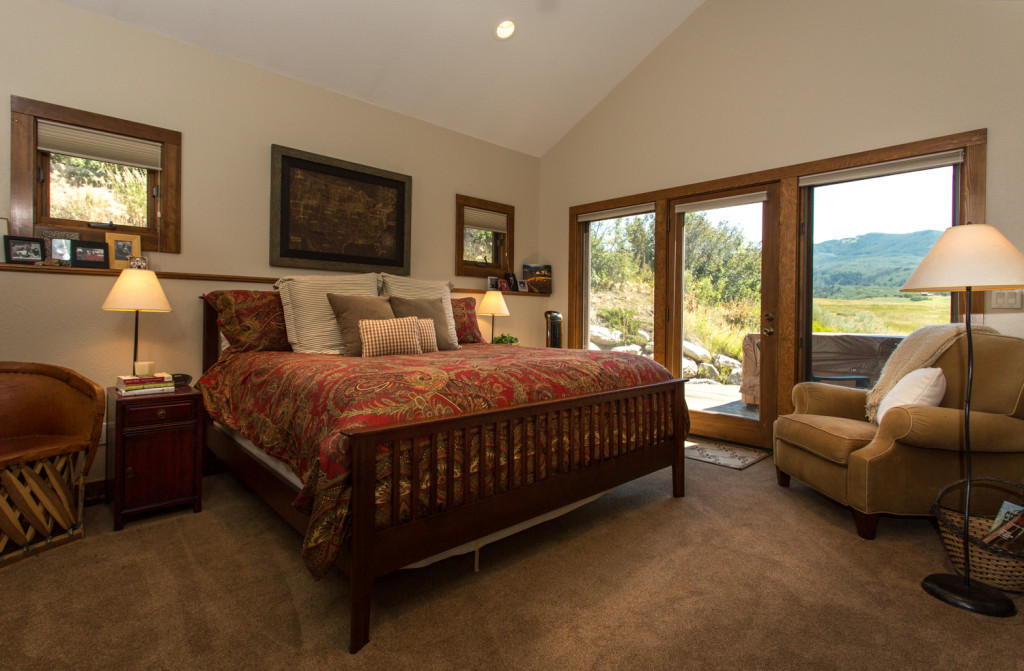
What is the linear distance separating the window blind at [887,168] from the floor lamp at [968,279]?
132cm

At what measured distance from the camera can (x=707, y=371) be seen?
13.2 feet

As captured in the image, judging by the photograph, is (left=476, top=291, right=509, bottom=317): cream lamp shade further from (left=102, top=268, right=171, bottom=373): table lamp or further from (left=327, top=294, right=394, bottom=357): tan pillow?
(left=102, top=268, right=171, bottom=373): table lamp

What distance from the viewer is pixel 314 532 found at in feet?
4.48

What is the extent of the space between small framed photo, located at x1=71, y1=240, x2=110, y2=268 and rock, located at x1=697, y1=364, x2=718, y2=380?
13.3 feet

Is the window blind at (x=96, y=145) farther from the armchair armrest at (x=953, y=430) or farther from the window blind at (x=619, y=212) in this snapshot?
the armchair armrest at (x=953, y=430)

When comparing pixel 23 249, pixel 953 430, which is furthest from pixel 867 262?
pixel 23 249

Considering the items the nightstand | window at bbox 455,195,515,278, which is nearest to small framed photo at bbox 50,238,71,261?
the nightstand

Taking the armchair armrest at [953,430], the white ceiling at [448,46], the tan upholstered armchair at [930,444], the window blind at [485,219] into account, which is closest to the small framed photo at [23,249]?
the white ceiling at [448,46]

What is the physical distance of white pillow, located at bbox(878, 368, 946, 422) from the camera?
2242 millimetres

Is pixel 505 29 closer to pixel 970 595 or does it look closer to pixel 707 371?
pixel 707 371

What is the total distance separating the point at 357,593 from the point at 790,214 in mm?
3551

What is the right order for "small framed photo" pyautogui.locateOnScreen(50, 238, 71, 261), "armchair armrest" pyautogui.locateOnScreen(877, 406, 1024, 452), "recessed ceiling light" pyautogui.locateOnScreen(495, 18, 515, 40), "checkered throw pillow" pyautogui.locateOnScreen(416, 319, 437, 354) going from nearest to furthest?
"armchair armrest" pyautogui.locateOnScreen(877, 406, 1024, 452), "small framed photo" pyautogui.locateOnScreen(50, 238, 71, 261), "checkered throw pillow" pyautogui.locateOnScreen(416, 319, 437, 354), "recessed ceiling light" pyautogui.locateOnScreen(495, 18, 515, 40)

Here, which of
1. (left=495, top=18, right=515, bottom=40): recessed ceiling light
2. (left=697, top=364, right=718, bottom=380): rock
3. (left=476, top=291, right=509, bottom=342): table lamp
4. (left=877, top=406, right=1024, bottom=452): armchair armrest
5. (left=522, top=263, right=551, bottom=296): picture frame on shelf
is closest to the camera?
(left=877, top=406, right=1024, bottom=452): armchair armrest

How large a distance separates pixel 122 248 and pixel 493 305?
255cm
